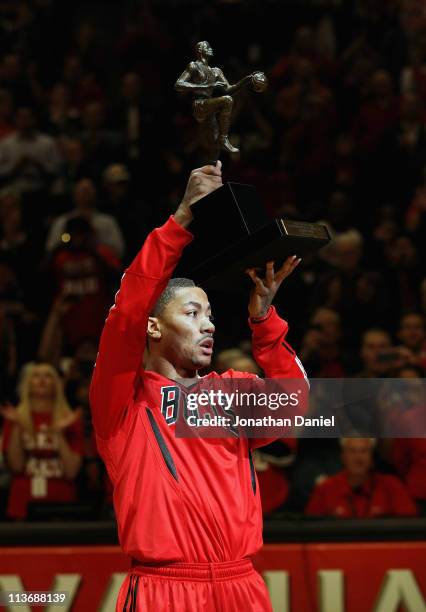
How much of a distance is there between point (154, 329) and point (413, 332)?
366 cm

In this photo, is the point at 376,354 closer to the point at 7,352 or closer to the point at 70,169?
the point at 7,352

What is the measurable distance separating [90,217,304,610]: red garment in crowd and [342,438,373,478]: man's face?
2141 mm

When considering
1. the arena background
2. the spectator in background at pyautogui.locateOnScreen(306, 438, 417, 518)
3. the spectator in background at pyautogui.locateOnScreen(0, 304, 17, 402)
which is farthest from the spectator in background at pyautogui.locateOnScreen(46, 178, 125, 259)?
the spectator in background at pyautogui.locateOnScreen(306, 438, 417, 518)

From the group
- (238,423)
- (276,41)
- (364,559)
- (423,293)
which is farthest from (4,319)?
(276,41)

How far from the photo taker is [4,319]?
8125 mm

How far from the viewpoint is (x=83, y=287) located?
8438mm

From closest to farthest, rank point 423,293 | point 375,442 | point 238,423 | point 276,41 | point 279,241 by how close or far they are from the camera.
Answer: point 279,241
point 238,423
point 375,442
point 423,293
point 276,41

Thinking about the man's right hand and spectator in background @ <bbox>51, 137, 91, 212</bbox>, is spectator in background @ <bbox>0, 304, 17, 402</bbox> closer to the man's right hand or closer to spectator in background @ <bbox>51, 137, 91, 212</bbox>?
spectator in background @ <bbox>51, 137, 91, 212</bbox>

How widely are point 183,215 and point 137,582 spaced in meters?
1.28

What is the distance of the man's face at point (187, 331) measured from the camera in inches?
160

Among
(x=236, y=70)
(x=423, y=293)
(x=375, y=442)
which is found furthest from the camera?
(x=236, y=70)

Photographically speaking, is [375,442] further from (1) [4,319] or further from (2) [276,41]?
(2) [276,41]

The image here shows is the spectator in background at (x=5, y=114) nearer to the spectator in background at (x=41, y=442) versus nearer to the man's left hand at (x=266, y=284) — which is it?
the spectator in background at (x=41, y=442)

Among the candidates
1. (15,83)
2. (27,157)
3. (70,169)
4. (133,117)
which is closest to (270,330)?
(70,169)
